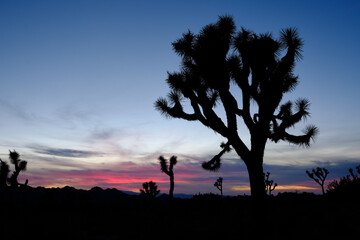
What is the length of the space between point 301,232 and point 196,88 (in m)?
5.89

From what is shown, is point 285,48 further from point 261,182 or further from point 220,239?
point 220,239

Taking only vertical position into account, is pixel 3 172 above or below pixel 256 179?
above

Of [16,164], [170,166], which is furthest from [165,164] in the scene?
[16,164]

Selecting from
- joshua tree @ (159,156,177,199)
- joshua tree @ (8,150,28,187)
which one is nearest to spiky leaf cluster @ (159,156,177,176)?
joshua tree @ (159,156,177,199)

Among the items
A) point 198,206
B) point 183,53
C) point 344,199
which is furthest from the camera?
point 198,206

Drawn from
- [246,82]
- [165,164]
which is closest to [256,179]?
[246,82]

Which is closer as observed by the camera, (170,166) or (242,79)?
(242,79)

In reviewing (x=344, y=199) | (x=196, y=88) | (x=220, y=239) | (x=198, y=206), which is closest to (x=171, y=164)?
(x=198, y=206)

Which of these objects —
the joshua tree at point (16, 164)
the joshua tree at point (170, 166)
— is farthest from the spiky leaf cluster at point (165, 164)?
the joshua tree at point (16, 164)

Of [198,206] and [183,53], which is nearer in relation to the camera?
[183,53]

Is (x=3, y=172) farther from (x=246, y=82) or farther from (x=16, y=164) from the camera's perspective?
(x=246, y=82)

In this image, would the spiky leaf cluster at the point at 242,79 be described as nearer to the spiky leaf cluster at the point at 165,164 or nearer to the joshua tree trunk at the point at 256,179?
the joshua tree trunk at the point at 256,179

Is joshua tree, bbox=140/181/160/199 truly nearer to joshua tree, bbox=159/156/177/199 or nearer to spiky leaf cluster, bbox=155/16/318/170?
joshua tree, bbox=159/156/177/199

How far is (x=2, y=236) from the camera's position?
8.28 meters
